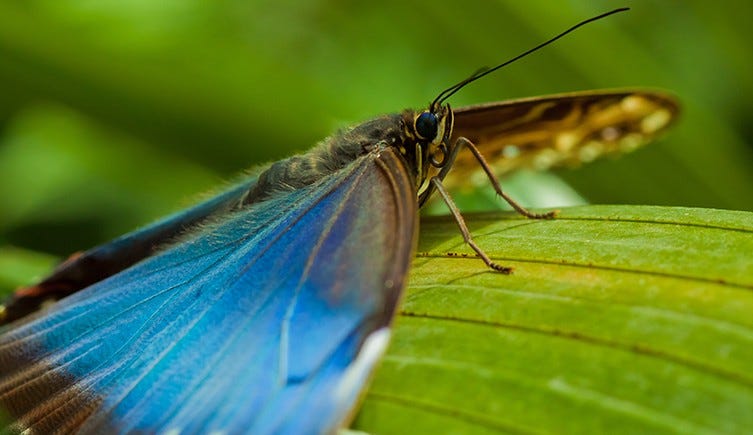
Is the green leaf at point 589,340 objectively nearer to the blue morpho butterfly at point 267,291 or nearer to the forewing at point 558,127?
the blue morpho butterfly at point 267,291

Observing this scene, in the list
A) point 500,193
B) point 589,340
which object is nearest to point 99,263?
point 500,193

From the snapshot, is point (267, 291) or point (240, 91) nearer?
point (267, 291)

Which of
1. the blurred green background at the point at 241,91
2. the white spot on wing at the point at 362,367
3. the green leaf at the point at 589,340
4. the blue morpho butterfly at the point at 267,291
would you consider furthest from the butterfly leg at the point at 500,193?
the blurred green background at the point at 241,91

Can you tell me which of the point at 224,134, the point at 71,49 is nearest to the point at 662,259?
the point at 224,134

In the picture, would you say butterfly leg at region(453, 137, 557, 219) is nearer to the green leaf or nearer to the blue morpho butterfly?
the blue morpho butterfly

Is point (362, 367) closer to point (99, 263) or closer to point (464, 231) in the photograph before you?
point (464, 231)

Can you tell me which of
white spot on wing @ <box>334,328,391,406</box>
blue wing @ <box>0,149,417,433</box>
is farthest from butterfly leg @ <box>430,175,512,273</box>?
white spot on wing @ <box>334,328,391,406</box>
